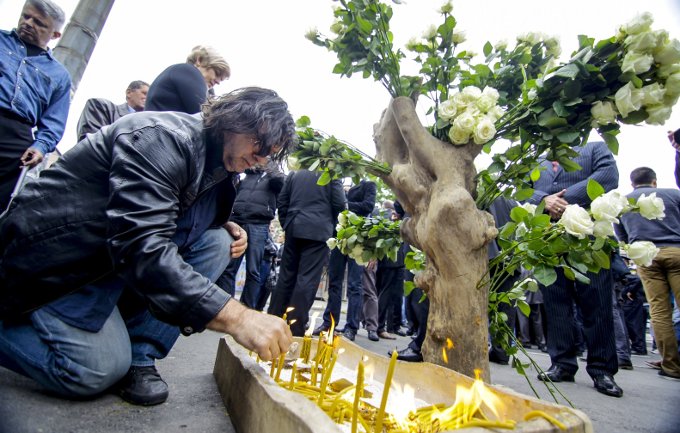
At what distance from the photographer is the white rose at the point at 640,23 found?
1.28 metres

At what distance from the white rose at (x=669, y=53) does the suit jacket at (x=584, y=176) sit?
1.77 meters

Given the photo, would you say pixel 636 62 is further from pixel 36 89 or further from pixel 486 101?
pixel 36 89

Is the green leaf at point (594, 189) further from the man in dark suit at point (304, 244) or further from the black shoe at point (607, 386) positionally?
the man in dark suit at point (304, 244)

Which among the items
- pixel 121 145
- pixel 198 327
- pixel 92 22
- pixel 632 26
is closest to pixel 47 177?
pixel 121 145

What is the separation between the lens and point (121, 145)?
4.79 feet

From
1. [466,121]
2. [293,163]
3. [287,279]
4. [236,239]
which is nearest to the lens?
[466,121]

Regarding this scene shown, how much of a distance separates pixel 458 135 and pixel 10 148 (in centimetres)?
281

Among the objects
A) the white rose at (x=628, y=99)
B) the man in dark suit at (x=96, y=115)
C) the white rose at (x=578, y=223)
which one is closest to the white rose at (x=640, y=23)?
the white rose at (x=628, y=99)

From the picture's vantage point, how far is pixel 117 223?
1326 millimetres

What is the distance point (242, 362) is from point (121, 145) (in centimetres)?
95

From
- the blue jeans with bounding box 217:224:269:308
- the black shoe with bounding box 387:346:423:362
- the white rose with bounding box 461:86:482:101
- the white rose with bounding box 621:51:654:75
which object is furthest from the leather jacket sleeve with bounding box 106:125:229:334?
the blue jeans with bounding box 217:224:269:308

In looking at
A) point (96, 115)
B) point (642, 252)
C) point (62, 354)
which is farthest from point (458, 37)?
point (96, 115)

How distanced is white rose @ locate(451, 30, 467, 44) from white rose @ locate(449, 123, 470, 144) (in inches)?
19.8

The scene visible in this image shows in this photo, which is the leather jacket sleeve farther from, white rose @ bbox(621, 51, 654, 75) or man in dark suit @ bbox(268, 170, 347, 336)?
man in dark suit @ bbox(268, 170, 347, 336)
